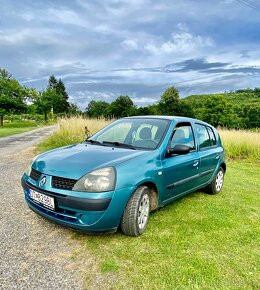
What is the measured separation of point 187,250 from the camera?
131 inches

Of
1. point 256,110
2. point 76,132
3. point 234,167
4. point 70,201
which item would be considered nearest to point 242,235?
point 70,201

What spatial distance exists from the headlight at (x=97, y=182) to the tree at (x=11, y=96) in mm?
36146

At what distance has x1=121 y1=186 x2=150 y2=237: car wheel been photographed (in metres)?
3.38

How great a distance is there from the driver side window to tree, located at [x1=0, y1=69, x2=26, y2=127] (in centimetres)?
3526

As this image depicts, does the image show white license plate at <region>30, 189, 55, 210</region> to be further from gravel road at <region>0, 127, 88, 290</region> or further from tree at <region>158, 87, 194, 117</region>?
tree at <region>158, 87, 194, 117</region>

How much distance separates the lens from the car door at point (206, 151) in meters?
4.98

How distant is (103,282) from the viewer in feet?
8.66

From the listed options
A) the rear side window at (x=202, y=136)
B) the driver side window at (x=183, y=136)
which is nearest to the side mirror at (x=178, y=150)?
the driver side window at (x=183, y=136)

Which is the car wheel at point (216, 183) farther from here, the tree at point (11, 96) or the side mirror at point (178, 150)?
the tree at point (11, 96)

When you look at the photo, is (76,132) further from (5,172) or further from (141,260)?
(141,260)

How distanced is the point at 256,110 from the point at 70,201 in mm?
56045

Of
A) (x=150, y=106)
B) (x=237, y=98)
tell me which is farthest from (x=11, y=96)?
(x=237, y=98)

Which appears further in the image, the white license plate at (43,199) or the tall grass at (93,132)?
the tall grass at (93,132)

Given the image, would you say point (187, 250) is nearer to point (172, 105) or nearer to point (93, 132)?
point (93, 132)
